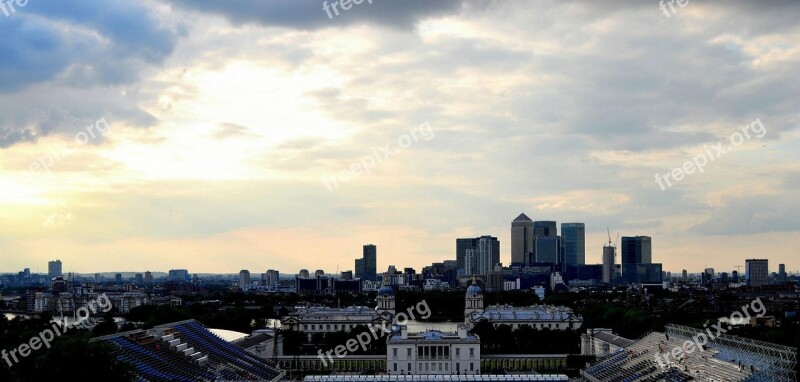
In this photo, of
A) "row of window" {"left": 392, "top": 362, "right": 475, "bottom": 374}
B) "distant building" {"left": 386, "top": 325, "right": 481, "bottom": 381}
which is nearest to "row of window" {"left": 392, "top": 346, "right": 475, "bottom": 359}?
"distant building" {"left": 386, "top": 325, "right": 481, "bottom": 381}

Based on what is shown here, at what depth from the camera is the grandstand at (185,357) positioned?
50247 mm

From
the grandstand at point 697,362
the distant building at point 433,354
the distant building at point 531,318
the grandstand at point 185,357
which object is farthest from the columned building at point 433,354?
the distant building at point 531,318

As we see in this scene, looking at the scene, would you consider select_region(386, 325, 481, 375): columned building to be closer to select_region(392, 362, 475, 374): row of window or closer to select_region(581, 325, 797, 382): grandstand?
select_region(392, 362, 475, 374): row of window

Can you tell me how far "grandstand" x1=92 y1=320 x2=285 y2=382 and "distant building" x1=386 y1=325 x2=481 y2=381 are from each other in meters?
18.4

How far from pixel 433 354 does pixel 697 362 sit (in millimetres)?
35097

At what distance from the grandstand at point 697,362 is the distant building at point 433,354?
1670 centimetres

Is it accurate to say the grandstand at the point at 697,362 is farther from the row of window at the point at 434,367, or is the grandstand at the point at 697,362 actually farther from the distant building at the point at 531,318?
the distant building at the point at 531,318

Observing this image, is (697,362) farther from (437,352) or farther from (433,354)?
(433,354)

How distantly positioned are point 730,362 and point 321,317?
86427 millimetres

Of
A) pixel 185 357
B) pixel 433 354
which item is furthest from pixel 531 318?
pixel 185 357

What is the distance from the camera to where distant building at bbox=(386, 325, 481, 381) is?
83.0 m

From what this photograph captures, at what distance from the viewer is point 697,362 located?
5222 centimetres

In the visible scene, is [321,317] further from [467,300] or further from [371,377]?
[371,377]

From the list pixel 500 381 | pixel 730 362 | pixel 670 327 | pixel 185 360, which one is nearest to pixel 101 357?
pixel 185 360
